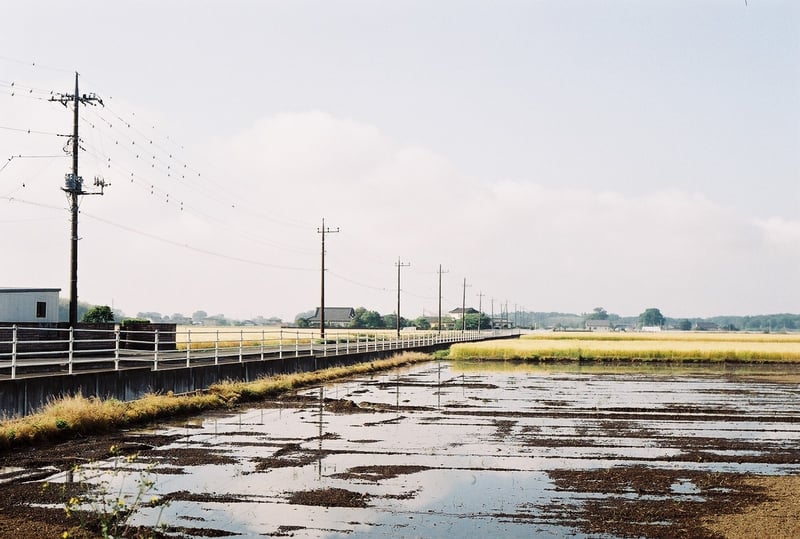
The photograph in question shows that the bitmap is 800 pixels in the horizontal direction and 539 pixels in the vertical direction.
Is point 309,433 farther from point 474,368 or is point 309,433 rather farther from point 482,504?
point 474,368

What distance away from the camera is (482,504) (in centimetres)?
1157

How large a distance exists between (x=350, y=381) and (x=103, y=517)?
94.1 ft

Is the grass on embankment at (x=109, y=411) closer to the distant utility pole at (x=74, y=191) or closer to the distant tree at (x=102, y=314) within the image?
the distant utility pole at (x=74, y=191)

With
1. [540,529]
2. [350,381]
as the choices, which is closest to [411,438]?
[540,529]

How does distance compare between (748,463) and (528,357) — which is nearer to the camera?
(748,463)

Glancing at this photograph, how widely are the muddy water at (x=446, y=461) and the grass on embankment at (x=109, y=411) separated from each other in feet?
3.54

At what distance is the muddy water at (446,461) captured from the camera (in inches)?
420

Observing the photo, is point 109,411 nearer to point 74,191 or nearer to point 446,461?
A: point 446,461

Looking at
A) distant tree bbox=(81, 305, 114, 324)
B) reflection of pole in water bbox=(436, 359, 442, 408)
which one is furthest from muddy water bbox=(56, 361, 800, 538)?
distant tree bbox=(81, 305, 114, 324)

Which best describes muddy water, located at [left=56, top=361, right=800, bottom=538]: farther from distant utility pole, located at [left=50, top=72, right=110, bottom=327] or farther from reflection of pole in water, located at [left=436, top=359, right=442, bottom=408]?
distant utility pole, located at [left=50, top=72, right=110, bottom=327]

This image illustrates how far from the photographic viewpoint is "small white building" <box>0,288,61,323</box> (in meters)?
51.7

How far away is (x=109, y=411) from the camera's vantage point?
19.5 m

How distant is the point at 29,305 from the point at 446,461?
4418 centimetres

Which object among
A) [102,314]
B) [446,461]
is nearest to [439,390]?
[446,461]
